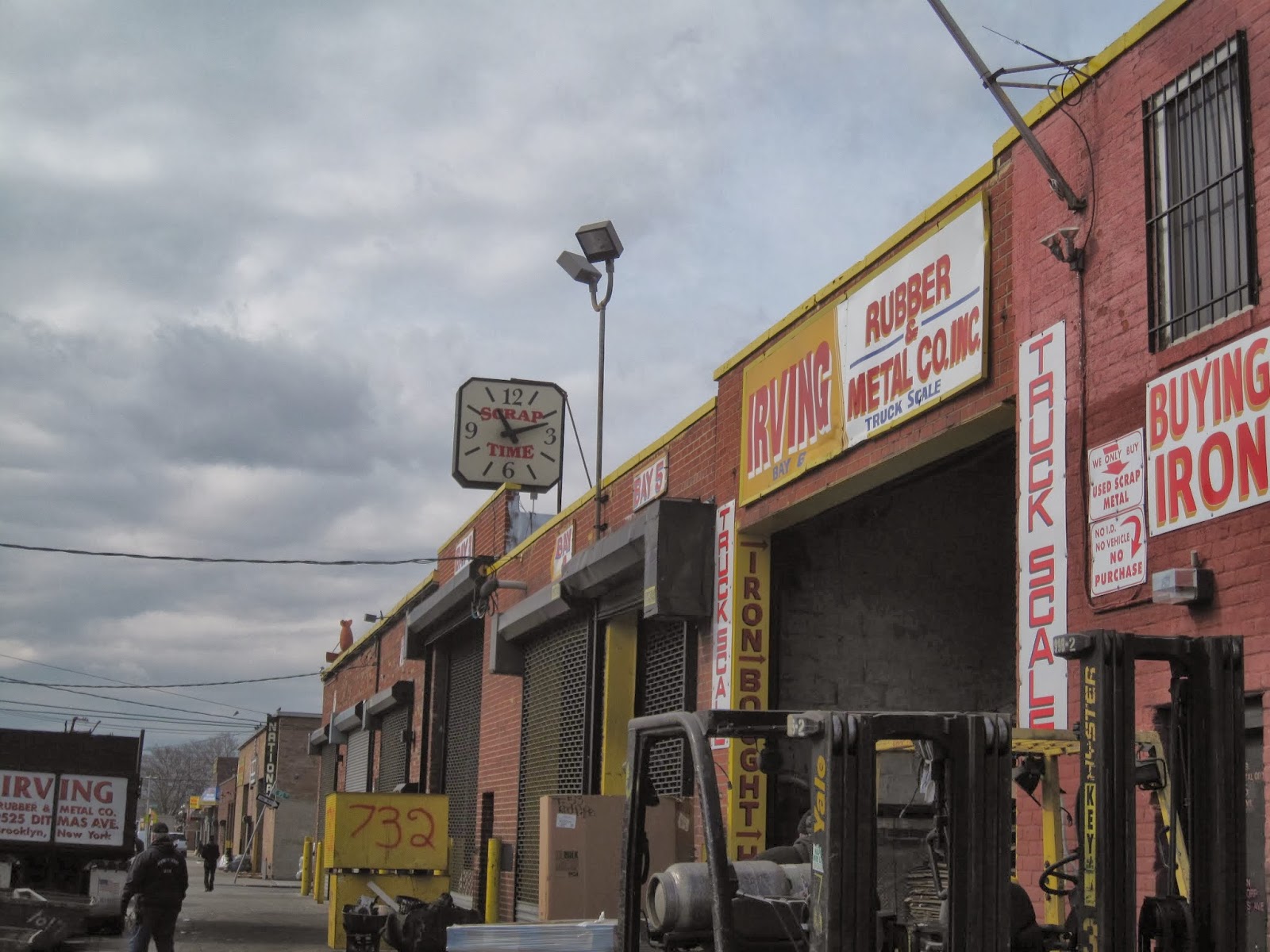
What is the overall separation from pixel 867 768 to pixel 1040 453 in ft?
17.5

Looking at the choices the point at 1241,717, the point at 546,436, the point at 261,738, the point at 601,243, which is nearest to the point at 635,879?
the point at 1241,717

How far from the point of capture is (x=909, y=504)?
1500 centimetres

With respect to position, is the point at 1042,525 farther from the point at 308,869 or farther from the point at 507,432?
the point at 308,869

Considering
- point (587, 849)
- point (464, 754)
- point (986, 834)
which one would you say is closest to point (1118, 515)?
point (986, 834)

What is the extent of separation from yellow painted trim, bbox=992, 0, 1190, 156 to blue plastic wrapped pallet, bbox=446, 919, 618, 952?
595 cm

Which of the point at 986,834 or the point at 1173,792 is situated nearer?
the point at 986,834

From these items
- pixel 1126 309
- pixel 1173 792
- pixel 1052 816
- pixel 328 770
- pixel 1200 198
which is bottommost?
pixel 328 770

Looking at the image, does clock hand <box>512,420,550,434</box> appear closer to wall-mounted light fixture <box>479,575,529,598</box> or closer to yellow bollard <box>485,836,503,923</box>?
wall-mounted light fixture <box>479,575,529,598</box>

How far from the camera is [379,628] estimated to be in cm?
3428

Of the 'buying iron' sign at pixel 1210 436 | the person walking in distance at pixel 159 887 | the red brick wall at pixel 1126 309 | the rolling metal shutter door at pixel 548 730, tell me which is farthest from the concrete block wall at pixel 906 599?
the person walking in distance at pixel 159 887

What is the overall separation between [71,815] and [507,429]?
1013cm

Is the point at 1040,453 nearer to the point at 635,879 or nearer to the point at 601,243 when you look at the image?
the point at 635,879

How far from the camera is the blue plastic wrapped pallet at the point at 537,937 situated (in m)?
6.69

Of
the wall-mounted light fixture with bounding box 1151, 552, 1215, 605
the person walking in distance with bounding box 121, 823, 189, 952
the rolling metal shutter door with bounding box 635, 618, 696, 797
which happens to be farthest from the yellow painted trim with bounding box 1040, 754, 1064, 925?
the person walking in distance with bounding box 121, 823, 189, 952
